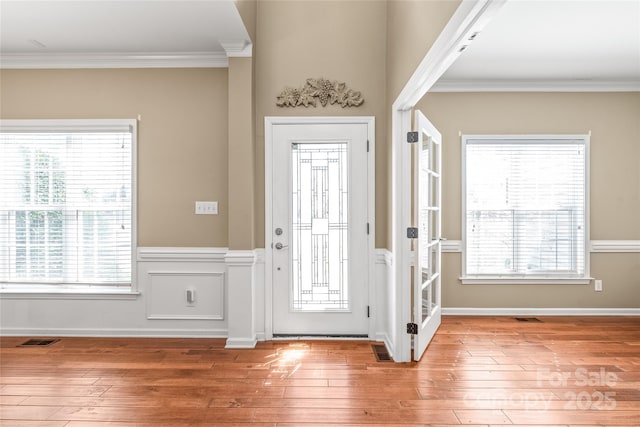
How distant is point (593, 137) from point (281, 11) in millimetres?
3632

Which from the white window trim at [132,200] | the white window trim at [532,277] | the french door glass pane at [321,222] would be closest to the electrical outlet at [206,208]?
the white window trim at [132,200]

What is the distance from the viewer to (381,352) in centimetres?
337

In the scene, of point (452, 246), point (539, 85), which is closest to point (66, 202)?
point (452, 246)

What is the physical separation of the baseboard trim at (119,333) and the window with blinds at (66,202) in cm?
44

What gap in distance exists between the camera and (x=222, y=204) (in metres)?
3.80

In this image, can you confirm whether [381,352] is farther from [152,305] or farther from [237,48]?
[237,48]

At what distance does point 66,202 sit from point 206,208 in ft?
4.36

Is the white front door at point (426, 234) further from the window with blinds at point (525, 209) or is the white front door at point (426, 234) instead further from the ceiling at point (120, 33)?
the ceiling at point (120, 33)

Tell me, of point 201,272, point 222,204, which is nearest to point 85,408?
point 201,272

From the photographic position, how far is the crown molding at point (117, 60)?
12.2ft

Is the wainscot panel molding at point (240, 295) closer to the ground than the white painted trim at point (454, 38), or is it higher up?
closer to the ground

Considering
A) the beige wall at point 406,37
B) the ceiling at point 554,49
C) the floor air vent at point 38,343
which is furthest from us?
the floor air vent at point 38,343

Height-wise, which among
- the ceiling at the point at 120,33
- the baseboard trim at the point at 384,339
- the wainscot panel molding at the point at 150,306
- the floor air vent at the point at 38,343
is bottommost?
the floor air vent at the point at 38,343

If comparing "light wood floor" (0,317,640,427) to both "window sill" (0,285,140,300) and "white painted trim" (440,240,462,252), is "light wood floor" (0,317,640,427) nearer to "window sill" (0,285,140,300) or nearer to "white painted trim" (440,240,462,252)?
"window sill" (0,285,140,300)
